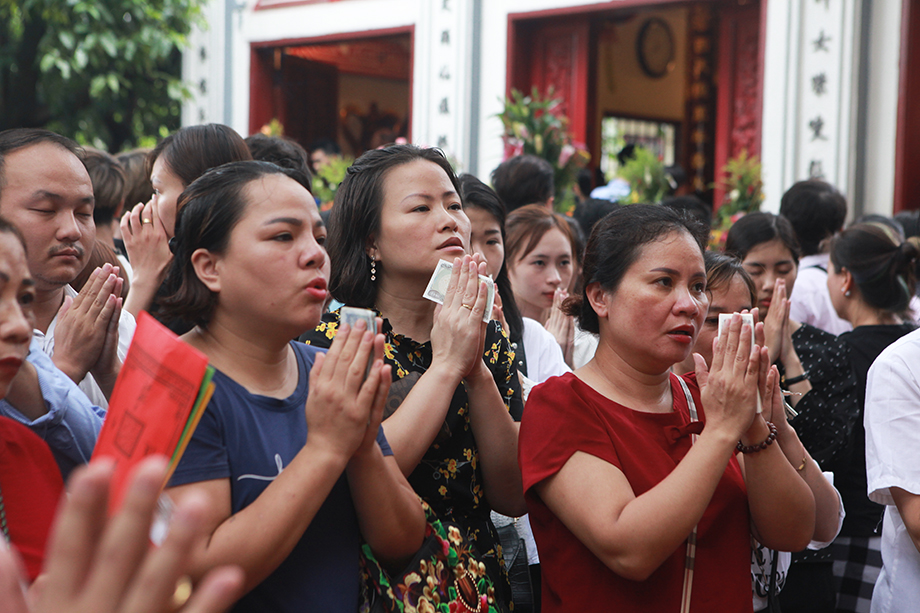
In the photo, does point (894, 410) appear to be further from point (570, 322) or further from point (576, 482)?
point (570, 322)

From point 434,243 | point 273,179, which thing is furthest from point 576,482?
point 273,179

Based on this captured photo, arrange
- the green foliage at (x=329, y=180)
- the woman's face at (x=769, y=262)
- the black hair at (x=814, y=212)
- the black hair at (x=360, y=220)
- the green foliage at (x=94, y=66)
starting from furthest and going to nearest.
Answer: the green foliage at (x=94, y=66) → the green foliage at (x=329, y=180) → the black hair at (x=814, y=212) → the woman's face at (x=769, y=262) → the black hair at (x=360, y=220)

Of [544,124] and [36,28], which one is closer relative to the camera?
[544,124]

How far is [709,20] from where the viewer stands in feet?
33.4

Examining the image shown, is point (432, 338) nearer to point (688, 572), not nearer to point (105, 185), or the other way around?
point (688, 572)

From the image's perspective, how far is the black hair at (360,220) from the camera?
2016 mm

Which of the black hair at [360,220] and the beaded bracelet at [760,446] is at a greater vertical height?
the black hair at [360,220]

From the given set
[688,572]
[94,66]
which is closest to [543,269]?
[688,572]

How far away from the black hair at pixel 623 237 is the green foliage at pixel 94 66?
765 cm

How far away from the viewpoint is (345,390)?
1356 millimetres

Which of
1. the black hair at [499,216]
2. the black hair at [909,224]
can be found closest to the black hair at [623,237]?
the black hair at [499,216]

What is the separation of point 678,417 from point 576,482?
1.10 ft

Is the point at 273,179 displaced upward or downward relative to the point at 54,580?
upward

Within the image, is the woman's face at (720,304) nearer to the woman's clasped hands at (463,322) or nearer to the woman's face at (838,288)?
the woman's face at (838,288)
